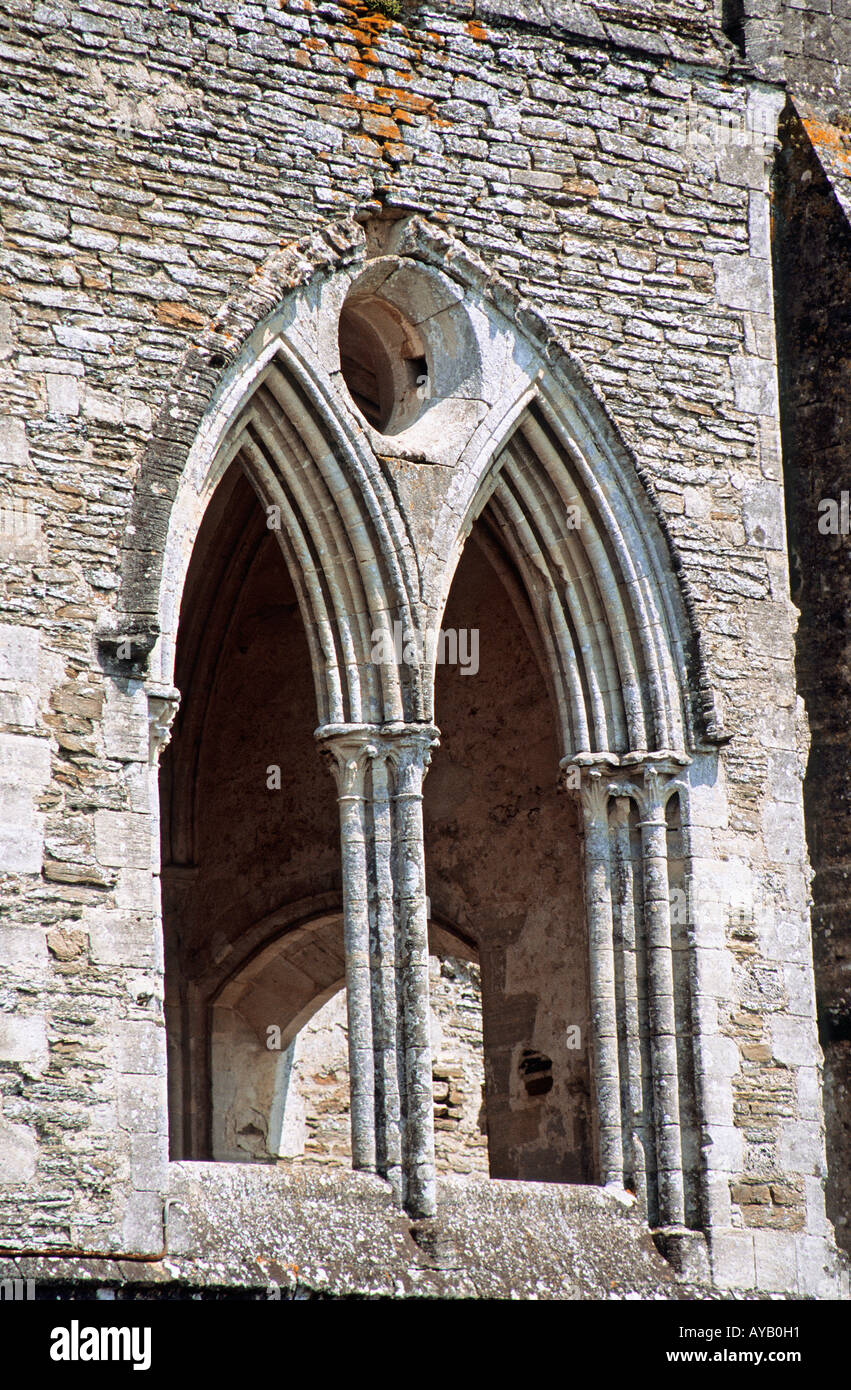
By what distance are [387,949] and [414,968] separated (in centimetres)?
12

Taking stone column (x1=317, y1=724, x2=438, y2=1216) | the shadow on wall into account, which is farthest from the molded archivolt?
the shadow on wall

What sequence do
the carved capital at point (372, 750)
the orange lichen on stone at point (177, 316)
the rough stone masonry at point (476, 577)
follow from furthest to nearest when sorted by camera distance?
the carved capital at point (372, 750), the orange lichen on stone at point (177, 316), the rough stone masonry at point (476, 577)

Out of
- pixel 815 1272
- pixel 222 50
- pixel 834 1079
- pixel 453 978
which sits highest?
pixel 222 50

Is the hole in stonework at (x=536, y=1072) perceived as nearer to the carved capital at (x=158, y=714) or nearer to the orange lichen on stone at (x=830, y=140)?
the carved capital at (x=158, y=714)

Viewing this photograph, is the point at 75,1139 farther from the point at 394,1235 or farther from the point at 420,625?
the point at 420,625

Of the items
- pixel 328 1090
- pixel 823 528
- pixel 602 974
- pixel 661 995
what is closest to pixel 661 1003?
pixel 661 995

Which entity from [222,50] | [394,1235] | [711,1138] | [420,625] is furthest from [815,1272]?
[222,50]

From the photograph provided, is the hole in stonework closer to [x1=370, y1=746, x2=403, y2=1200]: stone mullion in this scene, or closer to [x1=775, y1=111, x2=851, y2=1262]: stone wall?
[x1=775, y1=111, x2=851, y2=1262]: stone wall

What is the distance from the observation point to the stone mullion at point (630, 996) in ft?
34.0

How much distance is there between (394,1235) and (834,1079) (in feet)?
7.31

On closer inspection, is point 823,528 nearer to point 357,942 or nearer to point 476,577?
point 476,577

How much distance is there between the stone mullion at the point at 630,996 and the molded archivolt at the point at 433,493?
338 mm

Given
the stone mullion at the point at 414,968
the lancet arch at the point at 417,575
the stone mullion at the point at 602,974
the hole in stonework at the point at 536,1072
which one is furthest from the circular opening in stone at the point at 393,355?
the hole in stonework at the point at 536,1072

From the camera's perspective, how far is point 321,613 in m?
10.4
